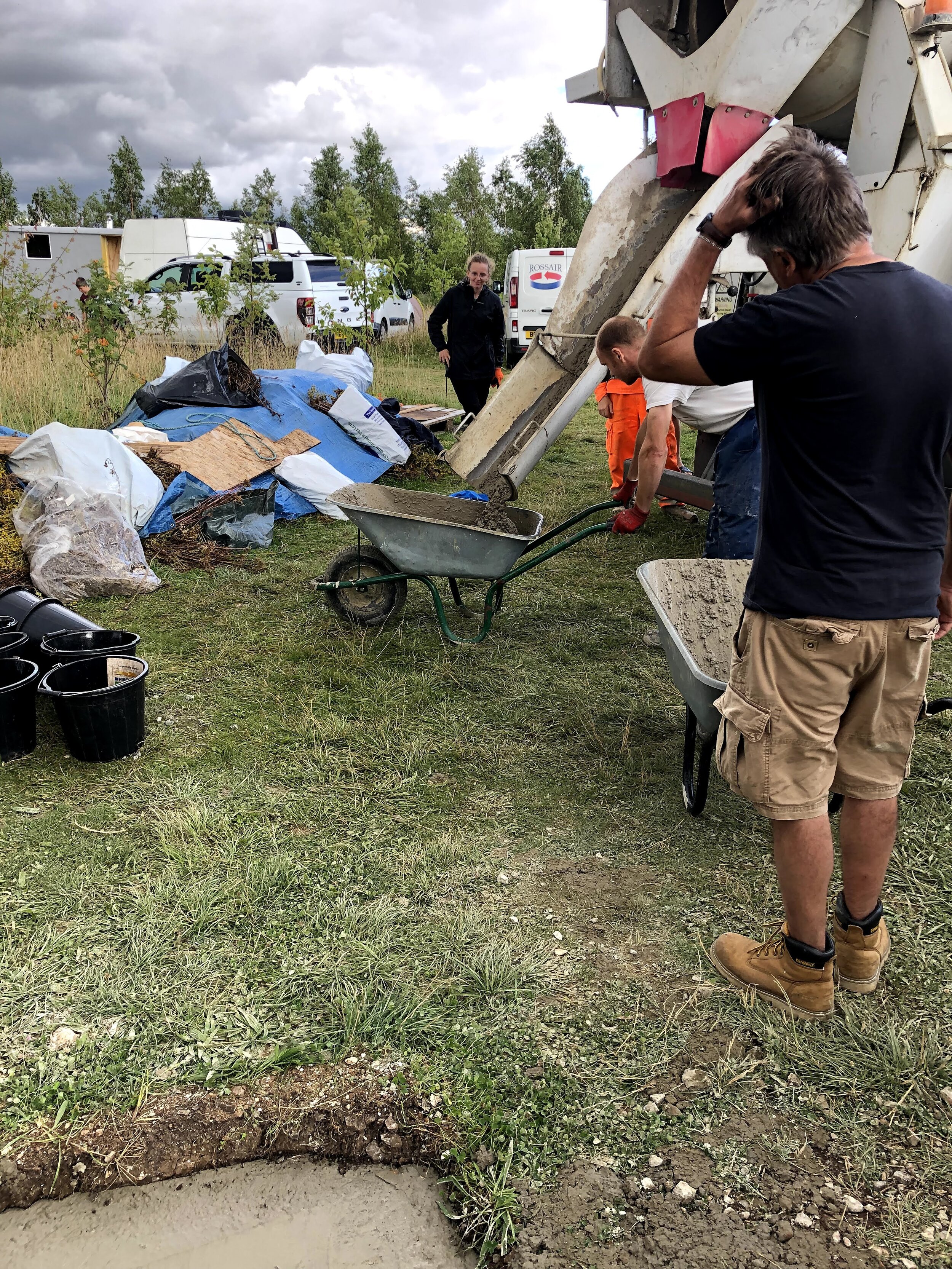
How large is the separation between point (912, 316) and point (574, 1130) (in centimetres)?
168

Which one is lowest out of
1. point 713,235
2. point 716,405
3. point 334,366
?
point 716,405

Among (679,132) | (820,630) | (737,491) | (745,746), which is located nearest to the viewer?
(820,630)

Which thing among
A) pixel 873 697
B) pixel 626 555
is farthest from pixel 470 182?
pixel 873 697

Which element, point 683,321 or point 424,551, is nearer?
point 683,321

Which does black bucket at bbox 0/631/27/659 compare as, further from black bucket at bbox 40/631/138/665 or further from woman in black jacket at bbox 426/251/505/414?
woman in black jacket at bbox 426/251/505/414

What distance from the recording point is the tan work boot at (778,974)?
6.38 feet

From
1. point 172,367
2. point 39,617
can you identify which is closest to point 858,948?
point 39,617

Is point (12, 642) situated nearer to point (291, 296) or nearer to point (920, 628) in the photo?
point (920, 628)

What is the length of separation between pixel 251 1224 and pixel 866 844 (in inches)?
57.0

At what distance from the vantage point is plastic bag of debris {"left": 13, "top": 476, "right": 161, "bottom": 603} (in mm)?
4734

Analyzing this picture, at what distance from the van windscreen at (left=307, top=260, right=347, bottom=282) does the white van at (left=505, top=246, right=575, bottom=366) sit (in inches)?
119

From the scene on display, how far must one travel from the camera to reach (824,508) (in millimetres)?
1662

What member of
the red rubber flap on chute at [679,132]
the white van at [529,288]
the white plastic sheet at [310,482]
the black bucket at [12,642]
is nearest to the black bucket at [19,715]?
the black bucket at [12,642]

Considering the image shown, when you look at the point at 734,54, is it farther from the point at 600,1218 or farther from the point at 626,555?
the point at 600,1218
